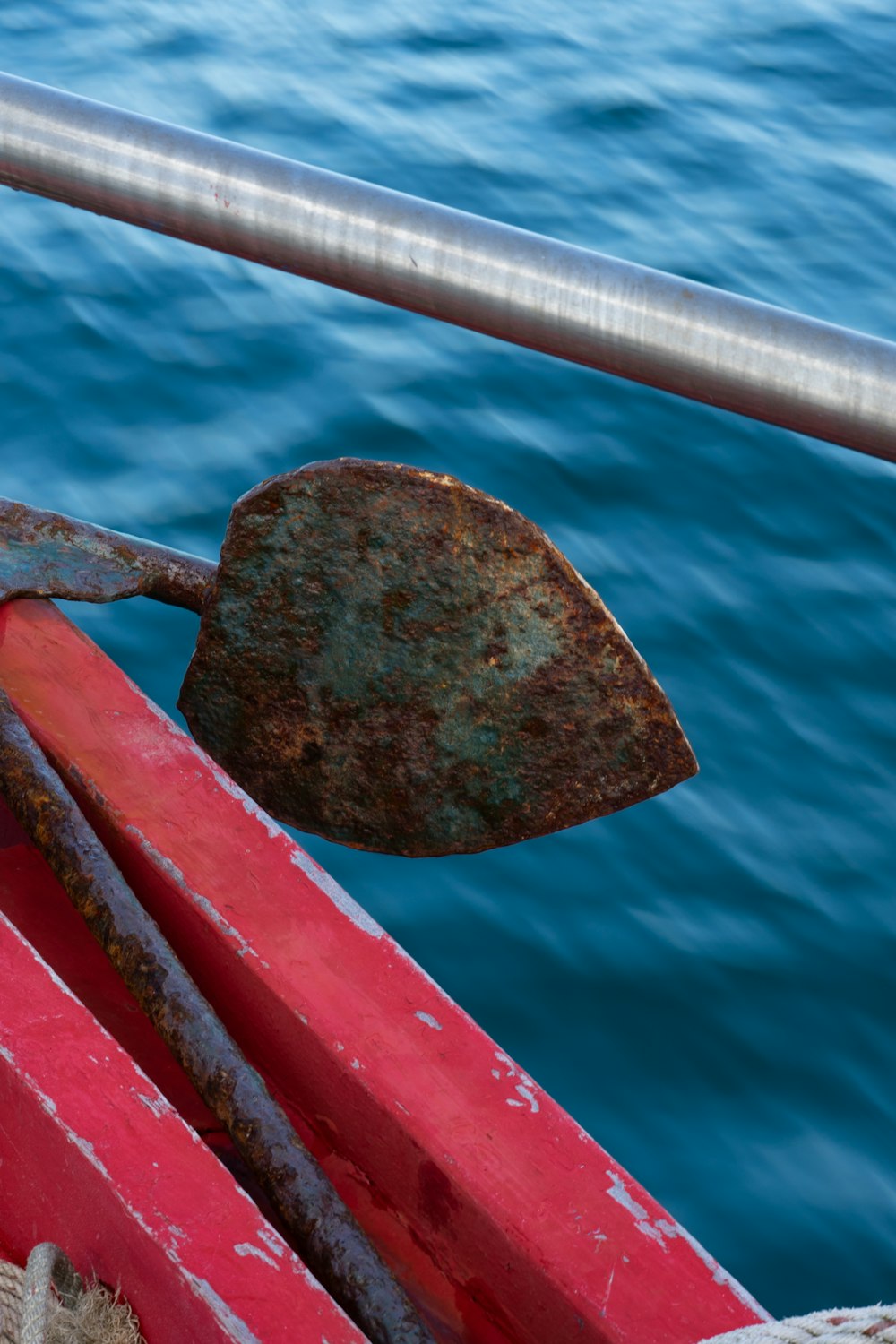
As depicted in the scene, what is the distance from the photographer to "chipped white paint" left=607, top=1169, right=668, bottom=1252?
1.25 meters

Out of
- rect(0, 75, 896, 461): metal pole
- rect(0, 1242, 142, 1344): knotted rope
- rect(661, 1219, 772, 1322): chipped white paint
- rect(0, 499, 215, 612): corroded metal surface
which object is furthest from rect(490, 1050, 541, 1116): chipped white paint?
rect(0, 499, 215, 612): corroded metal surface

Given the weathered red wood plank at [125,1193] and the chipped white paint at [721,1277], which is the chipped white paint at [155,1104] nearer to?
the weathered red wood plank at [125,1193]

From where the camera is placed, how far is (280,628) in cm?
177

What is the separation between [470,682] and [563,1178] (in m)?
0.60

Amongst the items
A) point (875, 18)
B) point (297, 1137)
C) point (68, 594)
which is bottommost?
point (297, 1137)

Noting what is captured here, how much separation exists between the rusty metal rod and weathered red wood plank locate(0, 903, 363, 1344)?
0.29 feet

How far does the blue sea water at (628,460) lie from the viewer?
2.72 meters

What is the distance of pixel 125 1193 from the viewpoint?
3.83ft

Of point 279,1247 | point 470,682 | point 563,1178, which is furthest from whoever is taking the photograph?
point 470,682

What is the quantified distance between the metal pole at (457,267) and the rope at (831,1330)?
566mm

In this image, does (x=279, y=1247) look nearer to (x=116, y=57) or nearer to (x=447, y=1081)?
(x=447, y=1081)

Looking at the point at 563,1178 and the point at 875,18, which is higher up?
the point at 875,18

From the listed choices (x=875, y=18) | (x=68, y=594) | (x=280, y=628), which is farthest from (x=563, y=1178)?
(x=875, y=18)

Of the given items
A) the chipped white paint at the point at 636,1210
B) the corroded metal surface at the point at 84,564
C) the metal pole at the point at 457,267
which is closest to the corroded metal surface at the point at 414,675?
the corroded metal surface at the point at 84,564
